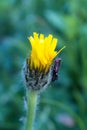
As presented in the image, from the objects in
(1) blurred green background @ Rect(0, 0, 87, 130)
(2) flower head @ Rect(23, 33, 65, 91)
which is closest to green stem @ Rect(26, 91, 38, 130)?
(2) flower head @ Rect(23, 33, 65, 91)

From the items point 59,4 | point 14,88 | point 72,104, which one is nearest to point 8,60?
point 14,88

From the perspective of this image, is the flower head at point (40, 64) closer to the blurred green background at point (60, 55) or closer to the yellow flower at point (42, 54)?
the yellow flower at point (42, 54)

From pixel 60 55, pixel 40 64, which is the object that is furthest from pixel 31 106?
pixel 60 55

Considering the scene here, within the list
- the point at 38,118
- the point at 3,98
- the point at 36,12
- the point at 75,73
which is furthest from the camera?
the point at 36,12

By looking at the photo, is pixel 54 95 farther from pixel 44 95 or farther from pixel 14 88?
pixel 14 88

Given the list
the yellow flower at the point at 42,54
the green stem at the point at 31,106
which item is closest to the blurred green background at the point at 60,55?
the green stem at the point at 31,106

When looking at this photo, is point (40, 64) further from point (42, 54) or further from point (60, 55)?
point (60, 55)
